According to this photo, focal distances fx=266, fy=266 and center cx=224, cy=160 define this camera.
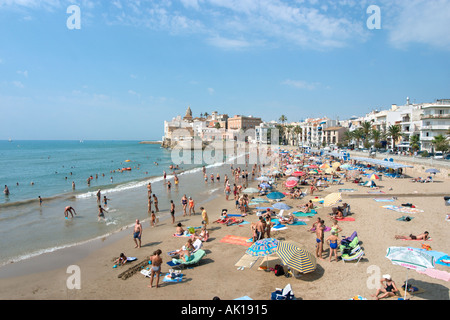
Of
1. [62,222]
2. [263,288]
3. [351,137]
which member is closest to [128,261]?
[263,288]

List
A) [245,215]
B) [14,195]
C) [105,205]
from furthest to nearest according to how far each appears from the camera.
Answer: [14,195], [105,205], [245,215]

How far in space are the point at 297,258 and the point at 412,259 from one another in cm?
272

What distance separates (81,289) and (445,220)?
51.0ft

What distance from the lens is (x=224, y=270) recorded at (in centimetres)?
863

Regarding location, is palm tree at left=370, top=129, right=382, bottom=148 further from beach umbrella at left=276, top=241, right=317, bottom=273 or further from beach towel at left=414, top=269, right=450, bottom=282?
beach umbrella at left=276, top=241, right=317, bottom=273

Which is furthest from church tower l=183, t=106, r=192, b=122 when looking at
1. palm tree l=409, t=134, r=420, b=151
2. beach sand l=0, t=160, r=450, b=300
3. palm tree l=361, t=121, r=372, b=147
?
beach sand l=0, t=160, r=450, b=300

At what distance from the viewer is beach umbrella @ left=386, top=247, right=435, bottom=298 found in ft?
20.1

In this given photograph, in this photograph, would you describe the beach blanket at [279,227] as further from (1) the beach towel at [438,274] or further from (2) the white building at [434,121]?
(2) the white building at [434,121]

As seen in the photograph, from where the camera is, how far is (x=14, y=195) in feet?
84.8

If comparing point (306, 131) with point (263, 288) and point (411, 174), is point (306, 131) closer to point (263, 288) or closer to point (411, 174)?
point (411, 174)

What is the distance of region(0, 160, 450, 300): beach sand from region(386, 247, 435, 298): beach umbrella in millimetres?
1143

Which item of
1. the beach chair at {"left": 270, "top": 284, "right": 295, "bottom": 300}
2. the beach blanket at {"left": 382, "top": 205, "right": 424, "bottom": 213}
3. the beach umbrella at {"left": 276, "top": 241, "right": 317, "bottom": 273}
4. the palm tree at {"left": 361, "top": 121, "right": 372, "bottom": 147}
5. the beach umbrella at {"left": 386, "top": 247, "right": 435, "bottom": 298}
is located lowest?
the beach chair at {"left": 270, "top": 284, "right": 295, "bottom": 300}

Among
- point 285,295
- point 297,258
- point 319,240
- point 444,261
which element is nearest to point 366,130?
point 444,261

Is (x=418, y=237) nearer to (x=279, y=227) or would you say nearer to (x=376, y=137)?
(x=279, y=227)
